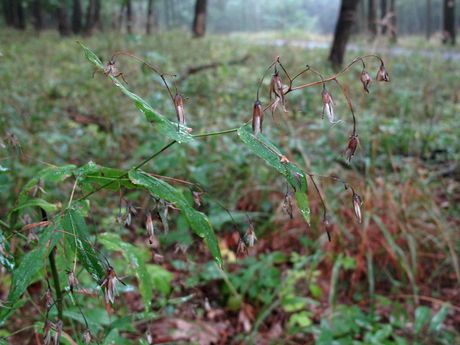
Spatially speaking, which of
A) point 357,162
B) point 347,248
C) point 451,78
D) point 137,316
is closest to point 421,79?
point 451,78

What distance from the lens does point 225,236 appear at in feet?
10.4

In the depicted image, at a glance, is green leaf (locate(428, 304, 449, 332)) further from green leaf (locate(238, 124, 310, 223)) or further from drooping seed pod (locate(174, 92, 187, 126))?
drooping seed pod (locate(174, 92, 187, 126))

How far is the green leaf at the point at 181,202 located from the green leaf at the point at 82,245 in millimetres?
151

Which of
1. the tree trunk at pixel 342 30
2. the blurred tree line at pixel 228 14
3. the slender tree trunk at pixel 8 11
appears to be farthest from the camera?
the slender tree trunk at pixel 8 11

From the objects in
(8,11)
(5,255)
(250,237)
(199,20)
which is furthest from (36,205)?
(8,11)

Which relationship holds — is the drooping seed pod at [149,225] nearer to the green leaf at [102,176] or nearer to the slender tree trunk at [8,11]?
the green leaf at [102,176]

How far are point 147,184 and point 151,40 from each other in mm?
11285

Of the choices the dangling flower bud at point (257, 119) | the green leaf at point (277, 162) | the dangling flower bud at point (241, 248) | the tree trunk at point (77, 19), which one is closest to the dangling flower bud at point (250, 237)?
the dangling flower bud at point (241, 248)

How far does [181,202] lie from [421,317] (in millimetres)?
1882

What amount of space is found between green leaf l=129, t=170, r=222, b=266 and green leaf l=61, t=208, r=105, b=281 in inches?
5.9

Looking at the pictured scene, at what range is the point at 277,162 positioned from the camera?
0.93 meters

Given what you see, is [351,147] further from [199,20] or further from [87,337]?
[199,20]

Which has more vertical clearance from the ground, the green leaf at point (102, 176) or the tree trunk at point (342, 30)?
the tree trunk at point (342, 30)

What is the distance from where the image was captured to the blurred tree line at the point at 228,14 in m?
16.0
